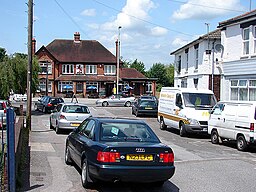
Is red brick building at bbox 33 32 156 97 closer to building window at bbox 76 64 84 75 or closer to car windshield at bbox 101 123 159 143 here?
building window at bbox 76 64 84 75

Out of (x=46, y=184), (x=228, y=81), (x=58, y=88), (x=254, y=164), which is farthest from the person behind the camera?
(x=58, y=88)

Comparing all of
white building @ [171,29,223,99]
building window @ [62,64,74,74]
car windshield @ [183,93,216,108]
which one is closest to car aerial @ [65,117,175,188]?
car windshield @ [183,93,216,108]

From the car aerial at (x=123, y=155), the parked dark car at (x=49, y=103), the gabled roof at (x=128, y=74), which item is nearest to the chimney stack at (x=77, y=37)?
the gabled roof at (x=128, y=74)

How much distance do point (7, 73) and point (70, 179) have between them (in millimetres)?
26042

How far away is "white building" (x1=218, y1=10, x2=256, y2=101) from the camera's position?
23228mm

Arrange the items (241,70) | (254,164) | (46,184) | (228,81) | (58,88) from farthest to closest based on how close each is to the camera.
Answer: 1. (58,88)
2. (228,81)
3. (241,70)
4. (254,164)
5. (46,184)

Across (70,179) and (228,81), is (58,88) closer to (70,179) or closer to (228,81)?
(228,81)

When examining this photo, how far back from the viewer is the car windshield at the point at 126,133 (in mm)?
8363

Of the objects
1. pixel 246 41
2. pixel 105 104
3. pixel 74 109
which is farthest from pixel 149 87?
pixel 74 109

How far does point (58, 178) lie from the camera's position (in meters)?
9.26

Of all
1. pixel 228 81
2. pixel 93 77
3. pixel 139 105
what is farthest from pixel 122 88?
pixel 228 81

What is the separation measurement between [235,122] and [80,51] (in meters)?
55.8

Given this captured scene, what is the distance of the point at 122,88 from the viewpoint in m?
69.1

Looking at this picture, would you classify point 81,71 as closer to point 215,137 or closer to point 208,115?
point 208,115
